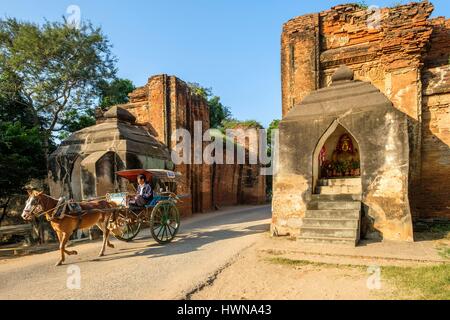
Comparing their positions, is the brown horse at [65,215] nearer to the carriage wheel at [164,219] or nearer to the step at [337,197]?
the carriage wheel at [164,219]

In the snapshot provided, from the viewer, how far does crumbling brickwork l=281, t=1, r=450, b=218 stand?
28.4 feet

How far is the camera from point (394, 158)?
6.86 meters

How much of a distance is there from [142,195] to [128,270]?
2.30 meters

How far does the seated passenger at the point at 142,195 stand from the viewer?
7.09m

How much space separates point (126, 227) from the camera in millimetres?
7609

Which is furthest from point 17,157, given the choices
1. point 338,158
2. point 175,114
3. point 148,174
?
point 338,158

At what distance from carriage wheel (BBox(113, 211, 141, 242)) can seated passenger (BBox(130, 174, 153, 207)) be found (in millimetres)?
329

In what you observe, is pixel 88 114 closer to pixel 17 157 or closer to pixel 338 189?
pixel 17 157

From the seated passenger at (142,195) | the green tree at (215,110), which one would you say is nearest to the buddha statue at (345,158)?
the seated passenger at (142,195)

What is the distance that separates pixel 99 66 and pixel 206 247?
17253 mm

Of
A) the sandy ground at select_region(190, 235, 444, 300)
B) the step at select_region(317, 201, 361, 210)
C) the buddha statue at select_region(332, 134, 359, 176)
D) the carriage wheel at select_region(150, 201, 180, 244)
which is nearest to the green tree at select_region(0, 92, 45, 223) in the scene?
the carriage wheel at select_region(150, 201, 180, 244)

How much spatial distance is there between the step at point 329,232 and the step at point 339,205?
746 millimetres

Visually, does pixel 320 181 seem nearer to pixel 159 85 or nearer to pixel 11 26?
pixel 159 85
